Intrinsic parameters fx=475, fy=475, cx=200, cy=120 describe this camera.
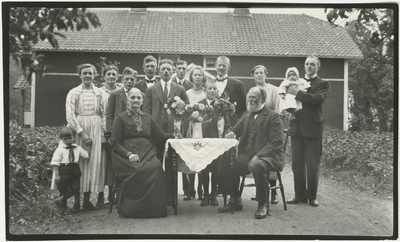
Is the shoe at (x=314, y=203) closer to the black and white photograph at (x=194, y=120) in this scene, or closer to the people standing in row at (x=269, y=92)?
the black and white photograph at (x=194, y=120)

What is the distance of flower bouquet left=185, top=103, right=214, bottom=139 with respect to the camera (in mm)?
6469

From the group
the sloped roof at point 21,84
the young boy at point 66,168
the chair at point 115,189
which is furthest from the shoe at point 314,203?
the sloped roof at point 21,84

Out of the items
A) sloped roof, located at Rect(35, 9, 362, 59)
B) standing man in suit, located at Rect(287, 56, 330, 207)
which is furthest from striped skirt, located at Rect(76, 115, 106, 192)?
standing man in suit, located at Rect(287, 56, 330, 207)

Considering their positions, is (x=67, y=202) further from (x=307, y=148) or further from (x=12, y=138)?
(x=307, y=148)

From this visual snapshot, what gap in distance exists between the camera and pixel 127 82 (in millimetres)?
6602

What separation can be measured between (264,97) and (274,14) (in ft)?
3.93

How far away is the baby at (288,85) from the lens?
21.3ft

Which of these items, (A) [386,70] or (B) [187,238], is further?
→ (A) [386,70]

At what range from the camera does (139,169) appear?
629 centimetres

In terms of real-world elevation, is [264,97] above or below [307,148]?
above

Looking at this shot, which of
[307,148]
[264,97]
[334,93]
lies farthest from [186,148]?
[334,93]

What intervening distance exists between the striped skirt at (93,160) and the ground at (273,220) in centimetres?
36

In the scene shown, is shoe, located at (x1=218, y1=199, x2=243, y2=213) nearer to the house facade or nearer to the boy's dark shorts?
the house facade

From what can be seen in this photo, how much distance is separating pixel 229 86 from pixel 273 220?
1.90 meters
